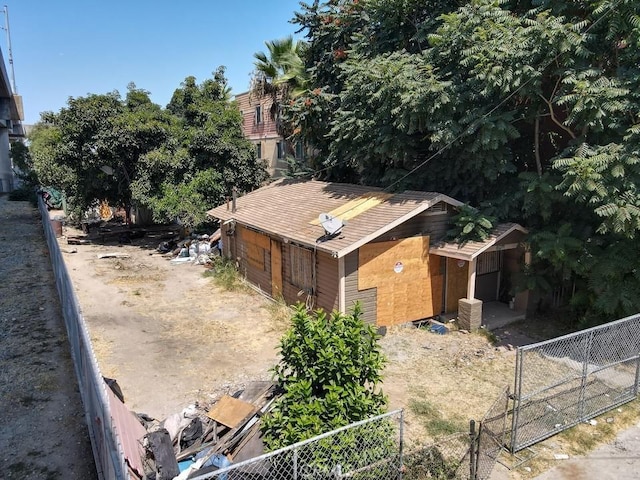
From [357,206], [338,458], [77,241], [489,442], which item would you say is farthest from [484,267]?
[77,241]

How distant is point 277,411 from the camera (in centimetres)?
587

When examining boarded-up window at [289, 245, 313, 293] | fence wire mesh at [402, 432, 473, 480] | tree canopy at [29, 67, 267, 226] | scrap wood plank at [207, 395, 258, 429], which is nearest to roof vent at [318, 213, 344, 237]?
boarded-up window at [289, 245, 313, 293]

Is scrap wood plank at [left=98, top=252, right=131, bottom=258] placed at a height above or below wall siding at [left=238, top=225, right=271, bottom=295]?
below

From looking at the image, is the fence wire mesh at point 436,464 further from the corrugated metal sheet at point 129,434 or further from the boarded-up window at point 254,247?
the boarded-up window at point 254,247

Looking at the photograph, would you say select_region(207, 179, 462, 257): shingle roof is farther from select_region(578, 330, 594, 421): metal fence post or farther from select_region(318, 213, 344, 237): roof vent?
select_region(578, 330, 594, 421): metal fence post

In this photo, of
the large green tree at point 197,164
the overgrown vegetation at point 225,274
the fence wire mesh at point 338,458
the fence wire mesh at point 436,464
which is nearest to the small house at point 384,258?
the overgrown vegetation at point 225,274

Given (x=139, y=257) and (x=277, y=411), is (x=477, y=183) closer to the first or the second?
(x=277, y=411)

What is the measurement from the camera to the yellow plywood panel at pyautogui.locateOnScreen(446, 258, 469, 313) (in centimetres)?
1343

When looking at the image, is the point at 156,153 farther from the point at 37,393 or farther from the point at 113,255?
the point at 37,393

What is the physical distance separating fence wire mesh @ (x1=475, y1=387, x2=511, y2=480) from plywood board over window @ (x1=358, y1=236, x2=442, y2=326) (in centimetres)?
494

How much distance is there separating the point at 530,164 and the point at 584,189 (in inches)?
189

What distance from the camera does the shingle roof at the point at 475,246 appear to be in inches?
466

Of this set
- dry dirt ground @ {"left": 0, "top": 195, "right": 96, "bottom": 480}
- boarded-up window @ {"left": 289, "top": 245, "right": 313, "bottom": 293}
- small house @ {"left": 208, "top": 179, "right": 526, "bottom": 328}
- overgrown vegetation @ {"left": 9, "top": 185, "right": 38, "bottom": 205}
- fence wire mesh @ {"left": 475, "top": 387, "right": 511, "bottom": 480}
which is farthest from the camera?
overgrown vegetation @ {"left": 9, "top": 185, "right": 38, "bottom": 205}

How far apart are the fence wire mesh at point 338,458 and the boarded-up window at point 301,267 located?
7414 millimetres
